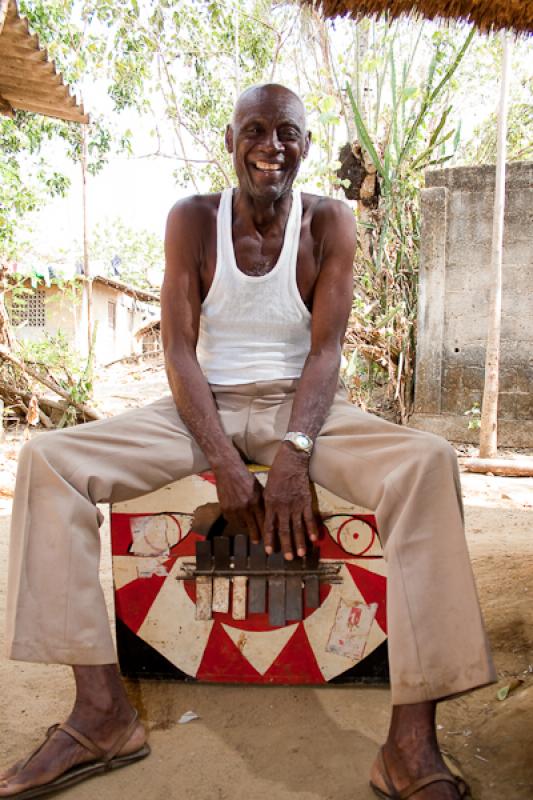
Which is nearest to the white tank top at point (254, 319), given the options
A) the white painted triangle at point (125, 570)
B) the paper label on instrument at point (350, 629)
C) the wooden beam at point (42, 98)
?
the white painted triangle at point (125, 570)

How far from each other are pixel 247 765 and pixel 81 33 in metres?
8.44

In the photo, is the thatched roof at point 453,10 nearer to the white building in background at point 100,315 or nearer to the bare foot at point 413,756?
the bare foot at point 413,756

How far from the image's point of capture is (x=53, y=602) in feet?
5.06

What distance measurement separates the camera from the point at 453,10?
2781mm

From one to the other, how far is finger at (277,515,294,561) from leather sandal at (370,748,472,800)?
52cm

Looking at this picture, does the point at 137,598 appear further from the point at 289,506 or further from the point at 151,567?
the point at 289,506

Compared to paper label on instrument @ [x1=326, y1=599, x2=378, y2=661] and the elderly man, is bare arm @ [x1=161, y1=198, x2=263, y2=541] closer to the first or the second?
the elderly man

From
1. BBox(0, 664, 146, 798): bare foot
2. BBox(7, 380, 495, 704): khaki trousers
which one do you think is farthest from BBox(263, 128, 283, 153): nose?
BBox(0, 664, 146, 798): bare foot

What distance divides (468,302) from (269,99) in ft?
14.7

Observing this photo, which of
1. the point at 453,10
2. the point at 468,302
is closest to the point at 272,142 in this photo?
the point at 453,10

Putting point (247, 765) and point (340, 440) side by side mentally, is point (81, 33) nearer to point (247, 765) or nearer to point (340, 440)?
point (340, 440)

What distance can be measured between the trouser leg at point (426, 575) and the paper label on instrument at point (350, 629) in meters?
0.44

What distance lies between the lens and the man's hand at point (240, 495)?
6.00 ft

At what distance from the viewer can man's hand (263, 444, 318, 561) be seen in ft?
5.89
